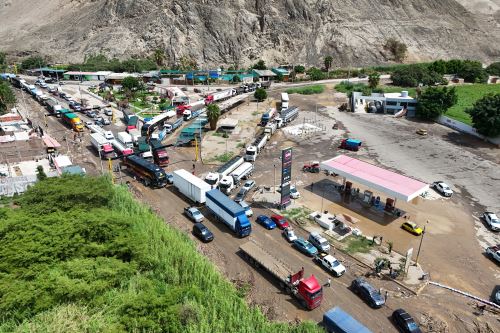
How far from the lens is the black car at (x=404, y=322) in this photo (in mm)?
25297

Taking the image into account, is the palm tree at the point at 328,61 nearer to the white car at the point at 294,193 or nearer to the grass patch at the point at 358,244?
the white car at the point at 294,193

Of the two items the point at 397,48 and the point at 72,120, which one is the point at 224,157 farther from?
the point at 397,48

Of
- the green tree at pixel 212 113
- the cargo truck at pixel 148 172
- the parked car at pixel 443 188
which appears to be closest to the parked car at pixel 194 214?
the cargo truck at pixel 148 172

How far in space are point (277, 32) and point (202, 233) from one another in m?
117

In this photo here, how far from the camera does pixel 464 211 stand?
42.2m

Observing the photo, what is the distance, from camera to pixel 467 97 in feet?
301

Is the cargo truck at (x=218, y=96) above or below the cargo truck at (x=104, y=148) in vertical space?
above

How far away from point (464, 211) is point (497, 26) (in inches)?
5839

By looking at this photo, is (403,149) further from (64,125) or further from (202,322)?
(64,125)

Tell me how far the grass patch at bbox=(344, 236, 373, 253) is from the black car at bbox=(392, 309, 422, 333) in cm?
857

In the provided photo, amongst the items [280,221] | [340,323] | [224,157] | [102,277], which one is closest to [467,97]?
[224,157]

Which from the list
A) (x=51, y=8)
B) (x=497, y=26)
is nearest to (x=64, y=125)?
(x=51, y=8)

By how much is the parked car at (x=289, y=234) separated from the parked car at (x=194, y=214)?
9.57 meters

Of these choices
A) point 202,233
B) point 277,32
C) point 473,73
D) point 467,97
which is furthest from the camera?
point 277,32
